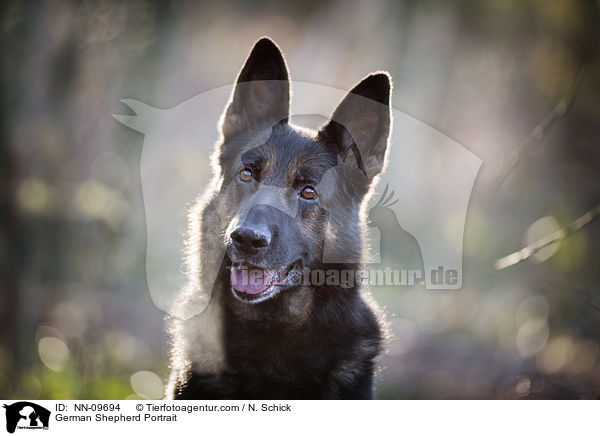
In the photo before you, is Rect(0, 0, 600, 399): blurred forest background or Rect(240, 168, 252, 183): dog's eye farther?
Rect(0, 0, 600, 399): blurred forest background

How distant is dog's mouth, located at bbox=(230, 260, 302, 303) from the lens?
2.43 m

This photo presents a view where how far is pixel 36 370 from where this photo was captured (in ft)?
11.4

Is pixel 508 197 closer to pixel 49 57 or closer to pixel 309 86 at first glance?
pixel 309 86

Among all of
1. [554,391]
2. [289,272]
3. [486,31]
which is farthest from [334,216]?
[486,31]

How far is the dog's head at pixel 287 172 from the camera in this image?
246 centimetres

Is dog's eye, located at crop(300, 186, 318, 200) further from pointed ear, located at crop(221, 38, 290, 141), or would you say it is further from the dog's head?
pointed ear, located at crop(221, 38, 290, 141)

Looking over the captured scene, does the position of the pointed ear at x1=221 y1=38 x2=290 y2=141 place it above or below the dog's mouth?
above

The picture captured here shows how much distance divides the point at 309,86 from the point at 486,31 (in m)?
1.86

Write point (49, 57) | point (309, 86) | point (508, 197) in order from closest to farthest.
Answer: point (309, 86)
point (49, 57)
point (508, 197)
